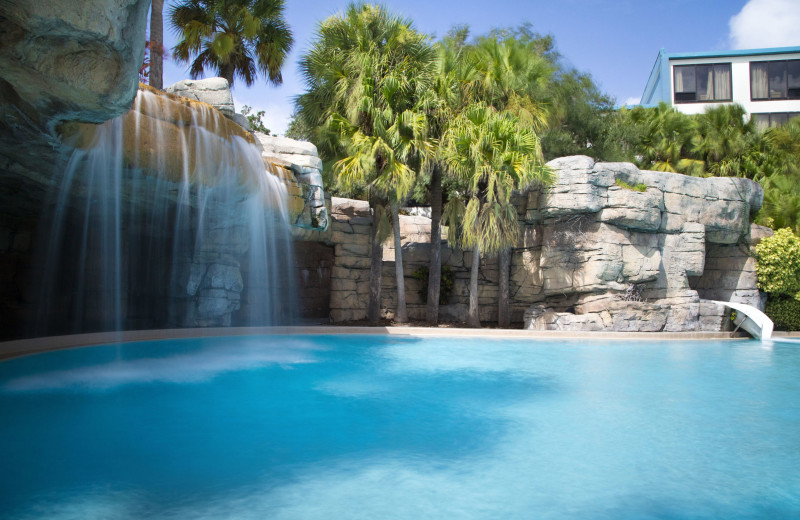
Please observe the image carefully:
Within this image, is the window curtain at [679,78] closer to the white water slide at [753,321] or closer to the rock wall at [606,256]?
the rock wall at [606,256]

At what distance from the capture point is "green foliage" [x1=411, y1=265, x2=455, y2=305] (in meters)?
15.1

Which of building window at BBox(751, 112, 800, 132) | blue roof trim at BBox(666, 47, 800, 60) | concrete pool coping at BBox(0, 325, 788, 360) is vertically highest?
blue roof trim at BBox(666, 47, 800, 60)

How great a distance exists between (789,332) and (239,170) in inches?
547

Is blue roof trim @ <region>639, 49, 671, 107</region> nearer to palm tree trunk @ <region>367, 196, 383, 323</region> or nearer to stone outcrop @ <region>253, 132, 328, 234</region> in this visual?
palm tree trunk @ <region>367, 196, 383, 323</region>

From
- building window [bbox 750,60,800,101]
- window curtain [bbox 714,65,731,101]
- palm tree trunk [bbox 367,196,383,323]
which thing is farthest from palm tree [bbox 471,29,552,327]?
building window [bbox 750,60,800,101]

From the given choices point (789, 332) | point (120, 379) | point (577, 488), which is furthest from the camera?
point (789, 332)

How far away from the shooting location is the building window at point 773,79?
79.1 ft

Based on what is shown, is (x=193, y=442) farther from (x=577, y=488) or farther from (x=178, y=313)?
(x=178, y=313)

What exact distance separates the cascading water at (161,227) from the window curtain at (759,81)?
21810 mm

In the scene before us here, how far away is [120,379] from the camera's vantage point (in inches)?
248

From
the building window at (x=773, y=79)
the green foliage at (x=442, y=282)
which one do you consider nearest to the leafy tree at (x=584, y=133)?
the green foliage at (x=442, y=282)

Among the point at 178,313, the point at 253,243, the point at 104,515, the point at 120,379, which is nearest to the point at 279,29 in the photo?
the point at 253,243

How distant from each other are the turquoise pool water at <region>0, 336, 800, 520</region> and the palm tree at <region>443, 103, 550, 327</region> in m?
5.11

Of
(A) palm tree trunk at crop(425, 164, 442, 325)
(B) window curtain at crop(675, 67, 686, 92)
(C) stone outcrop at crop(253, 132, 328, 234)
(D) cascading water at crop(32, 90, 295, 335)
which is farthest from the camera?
(B) window curtain at crop(675, 67, 686, 92)
